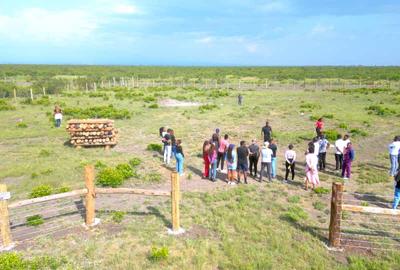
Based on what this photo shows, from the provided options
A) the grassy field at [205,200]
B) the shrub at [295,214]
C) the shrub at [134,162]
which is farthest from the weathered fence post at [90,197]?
the shrub at [134,162]

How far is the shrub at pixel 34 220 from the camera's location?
10.0 metres

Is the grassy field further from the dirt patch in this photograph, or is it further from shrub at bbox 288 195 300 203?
the dirt patch

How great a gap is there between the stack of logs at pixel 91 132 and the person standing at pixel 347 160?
12008 millimetres

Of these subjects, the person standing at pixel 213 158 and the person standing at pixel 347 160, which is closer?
the person standing at pixel 347 160

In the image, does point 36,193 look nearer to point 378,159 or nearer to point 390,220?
point 390,220

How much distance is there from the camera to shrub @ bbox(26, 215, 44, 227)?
394 inches

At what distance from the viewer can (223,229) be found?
9578 mm

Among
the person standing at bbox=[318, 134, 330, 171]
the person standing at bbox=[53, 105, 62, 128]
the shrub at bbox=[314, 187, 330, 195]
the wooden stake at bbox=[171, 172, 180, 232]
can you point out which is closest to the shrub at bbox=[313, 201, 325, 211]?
the shrub at bbox=[314, 187, 330, 195]

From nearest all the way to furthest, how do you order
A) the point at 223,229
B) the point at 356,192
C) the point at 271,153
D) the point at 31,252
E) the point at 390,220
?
the point at 31,252
the point at 223,229
the point at 390,220
the point at 356,192
the point at 271,153

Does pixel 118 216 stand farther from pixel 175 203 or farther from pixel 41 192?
pixel 41 192

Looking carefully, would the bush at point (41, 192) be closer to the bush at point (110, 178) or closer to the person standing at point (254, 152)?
the bush at point (110, 178)

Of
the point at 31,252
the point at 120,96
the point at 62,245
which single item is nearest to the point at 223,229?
the point at 62,245

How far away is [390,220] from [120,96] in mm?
37406

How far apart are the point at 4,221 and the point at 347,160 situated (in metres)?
12.1
